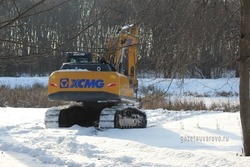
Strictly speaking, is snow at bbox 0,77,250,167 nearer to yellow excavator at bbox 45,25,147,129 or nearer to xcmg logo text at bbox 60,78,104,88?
yellow excavator at bbox 45,25,147,129

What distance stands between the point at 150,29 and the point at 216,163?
7.02ft

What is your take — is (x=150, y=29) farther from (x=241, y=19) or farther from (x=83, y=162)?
(x=83, y=162)

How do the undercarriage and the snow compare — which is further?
the undercarriage

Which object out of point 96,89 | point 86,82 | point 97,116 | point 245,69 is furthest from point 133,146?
point 97,116

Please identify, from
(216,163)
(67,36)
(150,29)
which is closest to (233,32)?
(150,29)

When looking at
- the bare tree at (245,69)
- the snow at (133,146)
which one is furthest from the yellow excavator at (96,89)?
the bare tree at (245,69)

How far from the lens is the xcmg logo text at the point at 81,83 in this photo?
10766 mm

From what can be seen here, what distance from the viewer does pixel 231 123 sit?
1151 cm

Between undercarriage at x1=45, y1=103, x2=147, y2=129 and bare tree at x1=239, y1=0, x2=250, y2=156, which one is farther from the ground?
bare tree at x1=239, y1=0, x2=250, y2=156

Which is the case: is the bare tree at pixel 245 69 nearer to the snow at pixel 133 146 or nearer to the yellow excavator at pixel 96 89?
the snow at pixel 133 146

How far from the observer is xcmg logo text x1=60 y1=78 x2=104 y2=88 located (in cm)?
1077

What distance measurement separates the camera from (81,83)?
10.8 meters

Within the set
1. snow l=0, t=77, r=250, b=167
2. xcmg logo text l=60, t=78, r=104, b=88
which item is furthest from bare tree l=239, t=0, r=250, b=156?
xcmg logo text l=60, t=78, r=104, b=88

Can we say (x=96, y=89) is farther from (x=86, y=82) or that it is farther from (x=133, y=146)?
(x=133, y=146)
